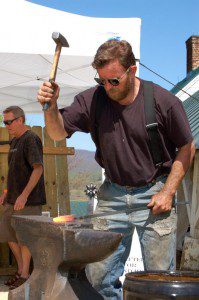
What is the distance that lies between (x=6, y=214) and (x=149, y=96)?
12.4 ft

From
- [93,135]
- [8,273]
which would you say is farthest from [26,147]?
[93,135]

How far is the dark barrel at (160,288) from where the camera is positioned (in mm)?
2875

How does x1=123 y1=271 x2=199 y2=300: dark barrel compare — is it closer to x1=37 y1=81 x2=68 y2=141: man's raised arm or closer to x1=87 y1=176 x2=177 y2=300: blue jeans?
x1=87 y1=176 x2=177 y2=300: blue jeans

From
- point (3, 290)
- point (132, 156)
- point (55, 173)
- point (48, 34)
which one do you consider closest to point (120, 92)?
point (132, 156)

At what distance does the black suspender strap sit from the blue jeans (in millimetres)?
159

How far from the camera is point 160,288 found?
2904mm

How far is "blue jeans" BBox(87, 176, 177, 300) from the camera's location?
12.2 feet

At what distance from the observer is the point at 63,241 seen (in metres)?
3.41

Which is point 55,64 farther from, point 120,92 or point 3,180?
point 3,180

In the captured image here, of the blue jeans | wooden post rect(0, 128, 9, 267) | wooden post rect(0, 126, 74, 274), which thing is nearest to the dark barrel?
the blue jeans

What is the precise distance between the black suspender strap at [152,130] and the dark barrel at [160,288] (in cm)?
89

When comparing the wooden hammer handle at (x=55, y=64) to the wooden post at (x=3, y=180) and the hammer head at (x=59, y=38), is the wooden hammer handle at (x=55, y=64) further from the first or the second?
the wooden post at (x=3, y=180)

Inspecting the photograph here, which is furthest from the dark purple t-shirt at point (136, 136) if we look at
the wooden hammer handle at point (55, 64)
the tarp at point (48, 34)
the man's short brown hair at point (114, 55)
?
the tarp at point (48, 34)

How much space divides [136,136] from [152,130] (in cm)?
11
